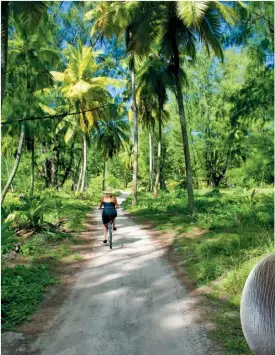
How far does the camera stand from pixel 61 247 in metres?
9.42

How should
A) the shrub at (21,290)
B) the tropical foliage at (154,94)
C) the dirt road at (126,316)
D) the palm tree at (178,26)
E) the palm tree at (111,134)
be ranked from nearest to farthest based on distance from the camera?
1. the dirt road at (126,316)
2. the shrub at (21,290)
3. the tropical foliage at (154,94)
4. the palm tree at (178,26)
5. the palm tree at (111,134)

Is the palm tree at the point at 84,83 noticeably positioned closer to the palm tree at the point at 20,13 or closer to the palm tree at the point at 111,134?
the palm tree at the point at 111,134

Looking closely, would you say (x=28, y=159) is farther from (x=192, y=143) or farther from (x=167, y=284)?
(x=167, y=284)

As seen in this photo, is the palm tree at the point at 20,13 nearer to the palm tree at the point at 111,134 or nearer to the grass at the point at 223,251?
the grass at the point at 223,251

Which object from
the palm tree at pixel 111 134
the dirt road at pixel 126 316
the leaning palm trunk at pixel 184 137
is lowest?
the dirt road at pixel 126 316

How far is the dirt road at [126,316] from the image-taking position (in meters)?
4.15

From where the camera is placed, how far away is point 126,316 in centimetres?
→ 505

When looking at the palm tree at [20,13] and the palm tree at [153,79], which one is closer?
the palm tree at [20,13]

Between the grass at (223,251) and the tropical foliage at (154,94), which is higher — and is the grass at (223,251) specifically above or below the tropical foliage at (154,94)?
below

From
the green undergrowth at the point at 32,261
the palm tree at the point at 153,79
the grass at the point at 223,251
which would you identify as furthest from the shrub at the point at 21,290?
the palm tree at the point at 153,79

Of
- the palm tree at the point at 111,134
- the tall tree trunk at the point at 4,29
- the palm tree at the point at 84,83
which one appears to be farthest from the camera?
the palm tree at the point at 111,134

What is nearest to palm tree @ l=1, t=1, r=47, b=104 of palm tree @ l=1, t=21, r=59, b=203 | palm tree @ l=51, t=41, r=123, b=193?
palm tree @ l=1, t=21, r=59, b=203

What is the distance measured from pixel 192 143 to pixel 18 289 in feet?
97.8

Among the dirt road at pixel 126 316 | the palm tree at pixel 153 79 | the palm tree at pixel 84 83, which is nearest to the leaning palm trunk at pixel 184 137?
the palm tree at pixel 153 79
